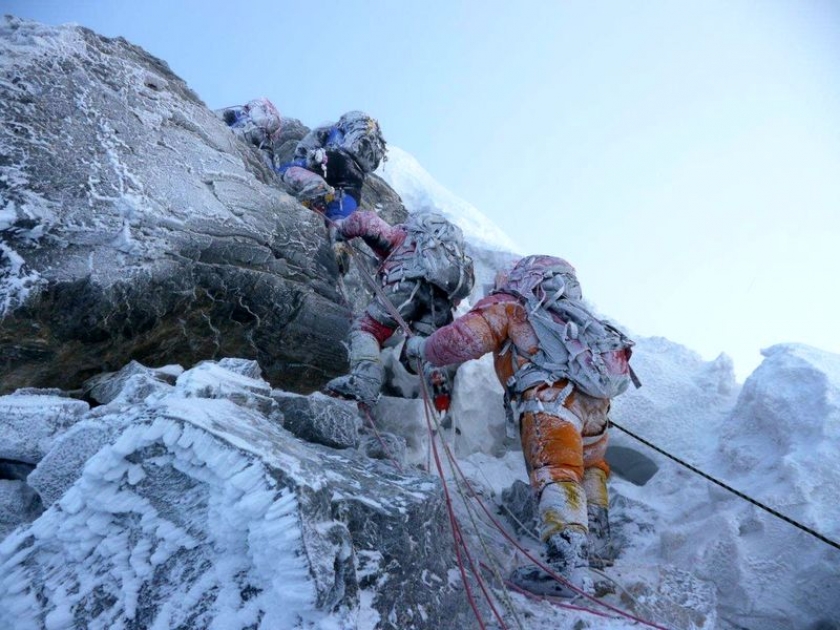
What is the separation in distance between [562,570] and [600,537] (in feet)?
2.08

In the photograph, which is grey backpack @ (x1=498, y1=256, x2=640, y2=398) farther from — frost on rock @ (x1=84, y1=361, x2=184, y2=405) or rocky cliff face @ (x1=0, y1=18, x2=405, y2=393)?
frost on rock @ (x1=84, y1=361, x2=184, y2=405)

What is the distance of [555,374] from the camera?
2783mm

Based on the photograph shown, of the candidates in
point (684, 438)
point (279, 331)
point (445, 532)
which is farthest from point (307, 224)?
point (684, 438)

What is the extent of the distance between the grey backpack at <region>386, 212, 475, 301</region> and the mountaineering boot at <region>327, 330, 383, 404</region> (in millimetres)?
548

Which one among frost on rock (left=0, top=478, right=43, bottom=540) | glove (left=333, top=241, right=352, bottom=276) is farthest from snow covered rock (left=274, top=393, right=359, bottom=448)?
glove (left=333, top=241, right=352, bottom=276)

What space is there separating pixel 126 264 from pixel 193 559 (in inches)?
70.9

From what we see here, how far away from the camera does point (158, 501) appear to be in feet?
5.19

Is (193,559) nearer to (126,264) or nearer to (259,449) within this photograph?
(259,449)

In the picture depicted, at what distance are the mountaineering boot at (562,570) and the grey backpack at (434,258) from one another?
1.99 meters

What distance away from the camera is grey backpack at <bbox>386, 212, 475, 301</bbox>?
3.88 metres

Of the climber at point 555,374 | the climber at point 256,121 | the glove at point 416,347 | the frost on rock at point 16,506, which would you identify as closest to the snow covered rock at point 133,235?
the glove at point 416,347

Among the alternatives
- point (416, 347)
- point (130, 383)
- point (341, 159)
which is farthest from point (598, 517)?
point (341, 159)

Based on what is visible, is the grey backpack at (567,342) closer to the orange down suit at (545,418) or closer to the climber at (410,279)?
the orange down suit at (545,418)

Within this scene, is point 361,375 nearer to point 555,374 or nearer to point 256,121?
point 555,374
